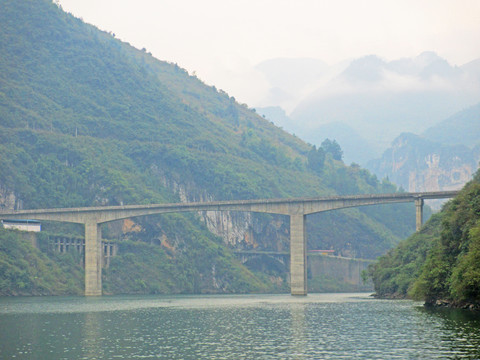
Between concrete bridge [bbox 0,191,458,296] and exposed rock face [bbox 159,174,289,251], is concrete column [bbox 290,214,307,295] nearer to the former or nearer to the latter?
concrete bridge [bbox 0,191,458,296]

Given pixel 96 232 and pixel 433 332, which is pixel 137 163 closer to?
pixel 96 232

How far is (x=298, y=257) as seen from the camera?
12938 cm

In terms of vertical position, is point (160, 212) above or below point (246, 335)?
above

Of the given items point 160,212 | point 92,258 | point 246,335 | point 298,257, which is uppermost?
point 160,212

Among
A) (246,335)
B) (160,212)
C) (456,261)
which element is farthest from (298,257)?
(246,335)

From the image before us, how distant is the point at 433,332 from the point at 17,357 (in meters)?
25.5

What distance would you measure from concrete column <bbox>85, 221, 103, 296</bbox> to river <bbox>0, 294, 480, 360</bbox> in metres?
55.8

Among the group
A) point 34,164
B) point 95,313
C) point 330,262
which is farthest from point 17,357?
point 330,262

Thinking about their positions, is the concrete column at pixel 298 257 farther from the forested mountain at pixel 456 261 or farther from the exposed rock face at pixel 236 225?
the exposed rock face at pixel 236 225

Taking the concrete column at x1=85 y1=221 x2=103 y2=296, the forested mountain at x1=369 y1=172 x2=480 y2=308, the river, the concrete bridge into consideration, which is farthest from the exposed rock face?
the river

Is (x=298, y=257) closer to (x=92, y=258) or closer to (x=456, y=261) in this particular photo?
(x=92, y=258)

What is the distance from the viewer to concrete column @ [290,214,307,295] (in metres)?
129

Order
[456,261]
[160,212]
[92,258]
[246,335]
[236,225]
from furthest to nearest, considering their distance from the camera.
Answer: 1. [236,225]
2. [160,212]
3. [92,258]
4. [456,261]
5. [246,335]

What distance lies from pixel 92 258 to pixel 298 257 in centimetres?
3394
